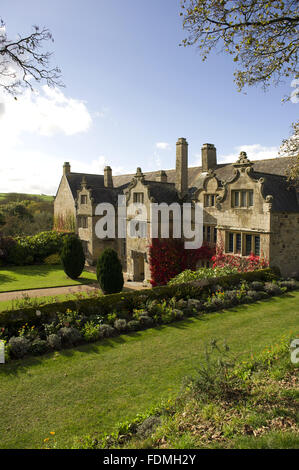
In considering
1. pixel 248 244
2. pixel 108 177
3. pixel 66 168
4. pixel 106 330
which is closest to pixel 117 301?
pixel 106 330

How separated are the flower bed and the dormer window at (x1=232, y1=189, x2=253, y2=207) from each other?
17.8 feet

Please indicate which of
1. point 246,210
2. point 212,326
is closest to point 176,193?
point 246,210

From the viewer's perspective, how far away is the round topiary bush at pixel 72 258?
84.4 feet

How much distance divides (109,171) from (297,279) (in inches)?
910

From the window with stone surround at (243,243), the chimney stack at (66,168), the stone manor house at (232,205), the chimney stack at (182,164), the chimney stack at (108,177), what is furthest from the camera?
the chimney stack at (66,168)

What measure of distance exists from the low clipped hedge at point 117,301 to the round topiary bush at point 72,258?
12.1 metres

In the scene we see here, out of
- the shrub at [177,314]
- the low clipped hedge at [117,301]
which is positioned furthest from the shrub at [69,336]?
the shrub at [177,314]

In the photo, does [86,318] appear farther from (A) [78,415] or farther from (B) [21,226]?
(B) [21,226]

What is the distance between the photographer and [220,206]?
73.2 ft

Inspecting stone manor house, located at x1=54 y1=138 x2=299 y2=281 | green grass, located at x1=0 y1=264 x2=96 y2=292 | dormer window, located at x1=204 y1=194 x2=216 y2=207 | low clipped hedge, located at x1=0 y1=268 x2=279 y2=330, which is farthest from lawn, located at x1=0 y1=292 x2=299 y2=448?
green grass, located at x1=0 y1=264 x2=96 y2=292

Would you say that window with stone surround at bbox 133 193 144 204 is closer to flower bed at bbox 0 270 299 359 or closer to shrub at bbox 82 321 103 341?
flower bed at bbox 0 270 299 359

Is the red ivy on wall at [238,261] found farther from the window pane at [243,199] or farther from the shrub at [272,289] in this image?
the window pane at [243,199]

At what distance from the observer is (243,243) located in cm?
2100

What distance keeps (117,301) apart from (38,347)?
414cm
